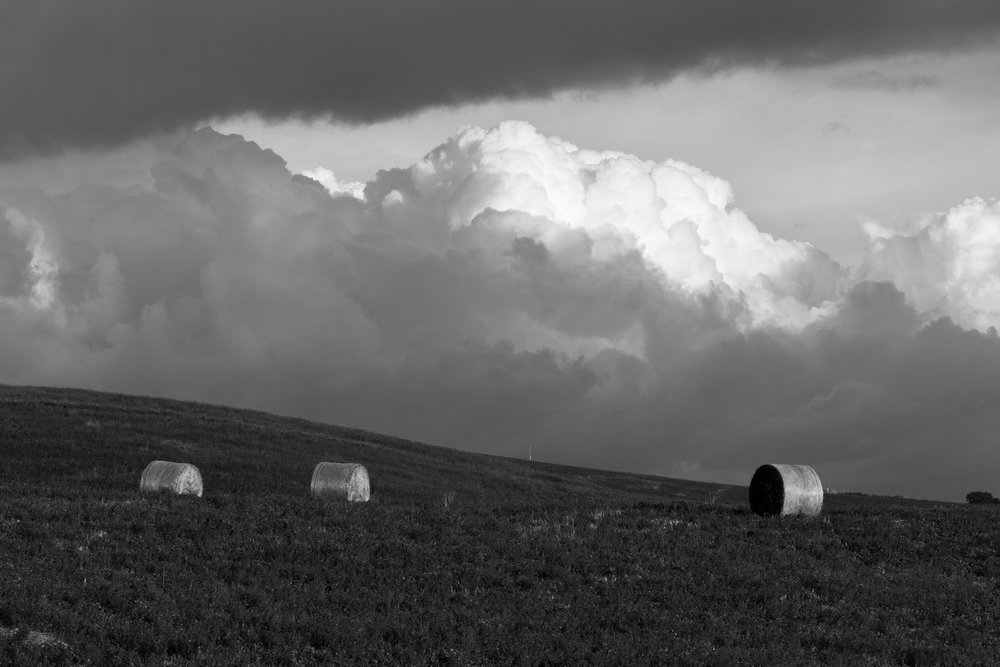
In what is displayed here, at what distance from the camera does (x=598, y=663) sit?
20.3 metres

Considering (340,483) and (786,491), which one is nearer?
(786,491)

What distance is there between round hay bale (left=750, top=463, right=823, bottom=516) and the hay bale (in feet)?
59.9

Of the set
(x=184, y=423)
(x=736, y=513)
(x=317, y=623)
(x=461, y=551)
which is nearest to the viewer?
(x=317, y=623)

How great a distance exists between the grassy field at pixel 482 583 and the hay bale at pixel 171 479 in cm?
427

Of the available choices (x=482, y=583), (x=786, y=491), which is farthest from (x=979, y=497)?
(x=482, y=583)

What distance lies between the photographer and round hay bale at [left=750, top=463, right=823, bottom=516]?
1383 inches

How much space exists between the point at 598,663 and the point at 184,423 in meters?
45.4

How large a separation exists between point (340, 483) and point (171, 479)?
5.64 m

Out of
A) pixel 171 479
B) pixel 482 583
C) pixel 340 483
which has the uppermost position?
pixel 340 483

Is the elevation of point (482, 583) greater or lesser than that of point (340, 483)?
lesser

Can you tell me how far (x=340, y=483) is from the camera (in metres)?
38.9

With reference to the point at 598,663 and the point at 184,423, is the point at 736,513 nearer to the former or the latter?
the point at 598,663

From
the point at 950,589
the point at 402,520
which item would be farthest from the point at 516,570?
the point at 950,589

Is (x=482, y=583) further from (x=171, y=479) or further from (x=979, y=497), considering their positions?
(x=979, y=497)
